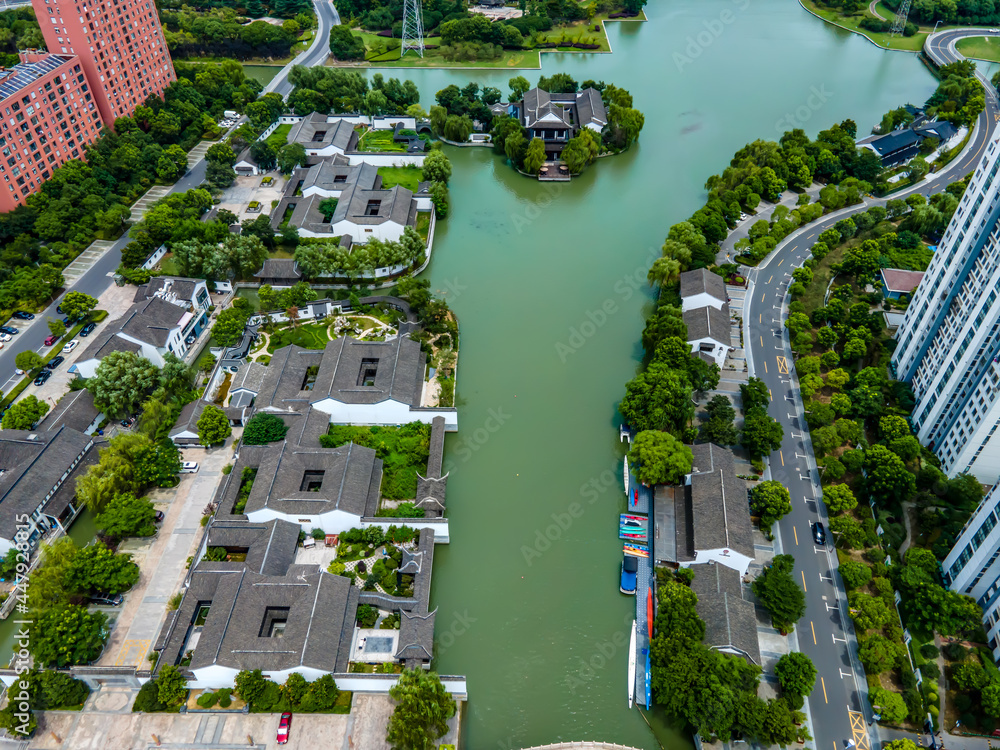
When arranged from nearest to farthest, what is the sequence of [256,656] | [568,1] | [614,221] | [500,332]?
1. [256,656]
2. [500,332]
3. [614,221]
4. [568,1]

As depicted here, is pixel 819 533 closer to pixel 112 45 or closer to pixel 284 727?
pixel 284 727

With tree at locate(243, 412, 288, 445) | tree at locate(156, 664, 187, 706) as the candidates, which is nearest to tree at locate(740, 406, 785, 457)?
tree at locate(243, 412, 288, 445)

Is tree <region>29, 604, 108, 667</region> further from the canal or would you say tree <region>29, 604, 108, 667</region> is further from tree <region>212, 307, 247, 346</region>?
tree <region>212, 307, 247, 346</region>

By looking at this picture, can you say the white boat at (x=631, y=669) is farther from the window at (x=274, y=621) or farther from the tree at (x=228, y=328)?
the tree at (x=228, y=328)

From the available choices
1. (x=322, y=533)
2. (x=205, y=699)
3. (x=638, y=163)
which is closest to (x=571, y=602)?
(x=322, y=533)

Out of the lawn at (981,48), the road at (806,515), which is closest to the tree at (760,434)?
the road at (806,515)

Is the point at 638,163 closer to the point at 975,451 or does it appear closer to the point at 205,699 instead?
the point at 975,451

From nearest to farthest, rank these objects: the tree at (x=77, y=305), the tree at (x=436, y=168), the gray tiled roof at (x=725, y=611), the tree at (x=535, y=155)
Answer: the gray tiled roof at (x=725, y=611), the tree at (x=77, y=305), the tree at (x=436, y=168), the tree at (x=535, y=155)
